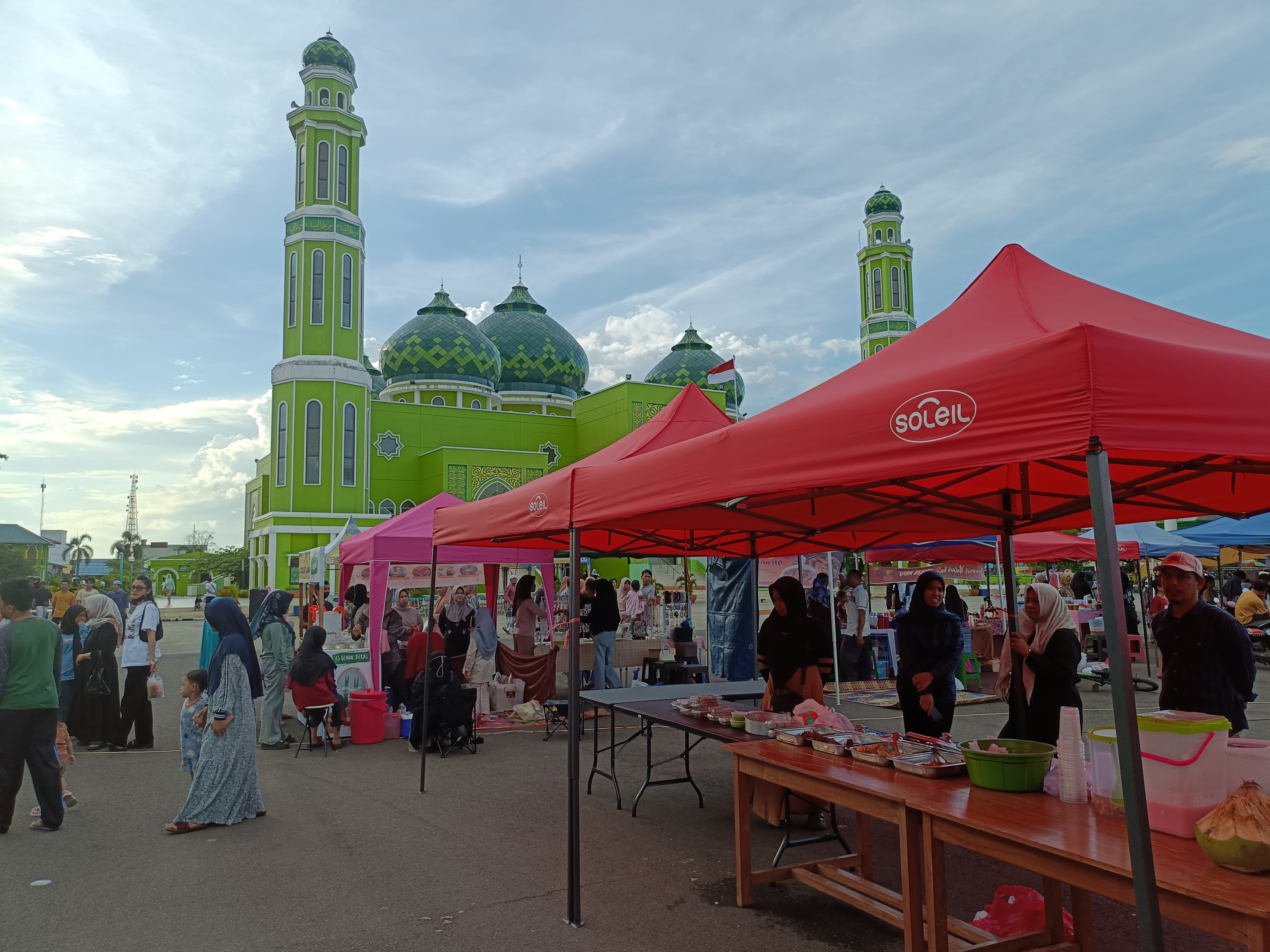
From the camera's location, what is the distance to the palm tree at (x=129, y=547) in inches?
3652

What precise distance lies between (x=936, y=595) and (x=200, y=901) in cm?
497

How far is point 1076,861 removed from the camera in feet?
9.04

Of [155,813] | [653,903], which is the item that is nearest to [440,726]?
[155,813]

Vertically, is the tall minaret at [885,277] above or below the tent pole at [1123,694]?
above

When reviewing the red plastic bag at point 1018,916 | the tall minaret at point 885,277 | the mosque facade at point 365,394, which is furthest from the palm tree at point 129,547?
the red plastic bag at point 1018,916

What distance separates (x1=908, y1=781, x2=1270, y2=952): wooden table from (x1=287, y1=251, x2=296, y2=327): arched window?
3437 centimetres

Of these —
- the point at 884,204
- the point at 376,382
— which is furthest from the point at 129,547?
the point at 884,204

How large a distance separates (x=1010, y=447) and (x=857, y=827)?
2.95 m

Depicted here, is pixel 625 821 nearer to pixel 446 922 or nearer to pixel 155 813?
pixel 446 922

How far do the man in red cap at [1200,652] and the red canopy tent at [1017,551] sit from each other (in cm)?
743

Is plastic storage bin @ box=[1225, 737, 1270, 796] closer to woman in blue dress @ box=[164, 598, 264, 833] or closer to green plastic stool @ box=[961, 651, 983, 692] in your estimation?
woman in blue dress @ box=[164, 598, 264, 833]

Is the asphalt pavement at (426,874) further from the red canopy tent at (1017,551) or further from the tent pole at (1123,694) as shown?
the red canopy tent at (1017,551)

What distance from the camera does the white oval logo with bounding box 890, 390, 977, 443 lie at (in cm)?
285

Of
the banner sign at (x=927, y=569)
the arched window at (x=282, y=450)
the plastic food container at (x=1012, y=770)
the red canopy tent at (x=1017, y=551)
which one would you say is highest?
the arched window at (x=282, y=450)
